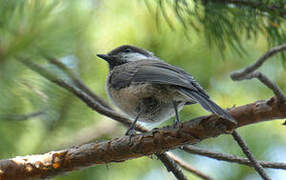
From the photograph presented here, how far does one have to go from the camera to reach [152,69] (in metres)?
2.61

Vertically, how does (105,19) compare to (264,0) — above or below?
below

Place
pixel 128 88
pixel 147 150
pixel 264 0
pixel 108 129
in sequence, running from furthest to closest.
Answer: pixel 108 129 < pixel 128 88 < pixel 264 0 < pixel 147 150

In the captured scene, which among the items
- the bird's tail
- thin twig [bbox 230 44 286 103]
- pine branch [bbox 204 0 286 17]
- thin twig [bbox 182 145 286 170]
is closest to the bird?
the bird's tail

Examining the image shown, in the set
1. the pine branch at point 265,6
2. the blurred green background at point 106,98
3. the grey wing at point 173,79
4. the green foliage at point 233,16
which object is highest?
the pine branch at point 265,6

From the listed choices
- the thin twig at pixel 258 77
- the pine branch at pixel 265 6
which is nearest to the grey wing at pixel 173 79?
the thin twig at pixel 258 77

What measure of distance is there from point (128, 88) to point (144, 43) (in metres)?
0.89

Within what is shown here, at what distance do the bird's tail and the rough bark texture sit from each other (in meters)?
0.05

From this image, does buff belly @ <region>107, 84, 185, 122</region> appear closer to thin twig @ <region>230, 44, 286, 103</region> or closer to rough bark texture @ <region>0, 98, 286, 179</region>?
rough bark texture @ <region>0, 98, 286, 179</region>

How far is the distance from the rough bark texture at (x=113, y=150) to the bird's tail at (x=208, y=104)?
0.16ft

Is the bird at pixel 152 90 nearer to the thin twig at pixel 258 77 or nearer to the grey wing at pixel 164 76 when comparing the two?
the grey wing at pixel 164 76

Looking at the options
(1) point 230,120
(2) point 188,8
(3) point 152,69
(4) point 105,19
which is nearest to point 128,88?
(3) point 152,69

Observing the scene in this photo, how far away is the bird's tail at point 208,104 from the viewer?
1.56 m

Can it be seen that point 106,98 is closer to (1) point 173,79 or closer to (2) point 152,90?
(2) point 152,90

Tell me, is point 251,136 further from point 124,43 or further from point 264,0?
point 264,0
